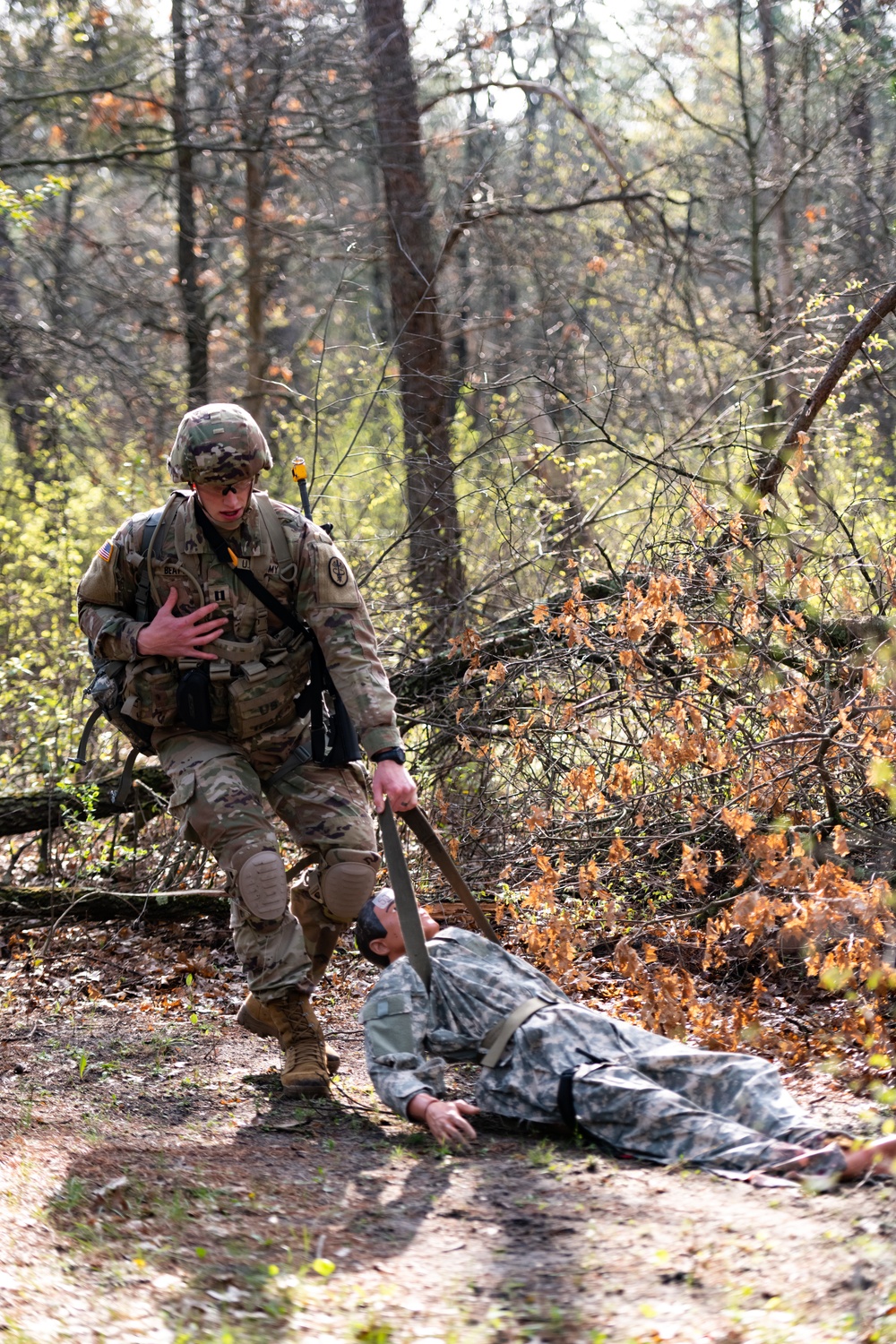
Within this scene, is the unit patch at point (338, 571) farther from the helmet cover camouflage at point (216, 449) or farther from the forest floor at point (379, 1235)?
the forest floor at point (379, 1235)

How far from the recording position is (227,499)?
4266mm

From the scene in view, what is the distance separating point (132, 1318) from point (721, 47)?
18.6 m

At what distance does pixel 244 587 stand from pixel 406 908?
4.35ft

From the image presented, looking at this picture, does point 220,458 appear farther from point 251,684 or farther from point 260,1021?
point 260,1021

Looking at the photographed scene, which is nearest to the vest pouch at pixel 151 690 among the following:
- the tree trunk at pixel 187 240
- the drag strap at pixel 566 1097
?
the drag strap at pixel 566 1097

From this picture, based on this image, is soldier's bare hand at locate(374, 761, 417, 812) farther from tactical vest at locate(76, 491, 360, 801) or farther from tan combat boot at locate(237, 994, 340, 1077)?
tan combat boot at locate(237, 994, 340, 1077)

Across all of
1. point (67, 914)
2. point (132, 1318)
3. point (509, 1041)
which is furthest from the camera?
point (67, 914)

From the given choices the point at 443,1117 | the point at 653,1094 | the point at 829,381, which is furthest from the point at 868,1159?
the point at 829,381

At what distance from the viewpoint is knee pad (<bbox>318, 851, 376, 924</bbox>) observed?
4.35 metres

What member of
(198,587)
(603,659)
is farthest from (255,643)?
(603,659)

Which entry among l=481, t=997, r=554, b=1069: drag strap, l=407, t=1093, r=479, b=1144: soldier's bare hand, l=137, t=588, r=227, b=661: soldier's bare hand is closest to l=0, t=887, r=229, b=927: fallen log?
l=137, t=588, r=227, b=661: soldier's bare hand

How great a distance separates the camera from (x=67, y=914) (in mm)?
6871

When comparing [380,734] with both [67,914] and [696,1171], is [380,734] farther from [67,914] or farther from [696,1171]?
[67,914]

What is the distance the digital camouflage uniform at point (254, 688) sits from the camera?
420 centimetres
